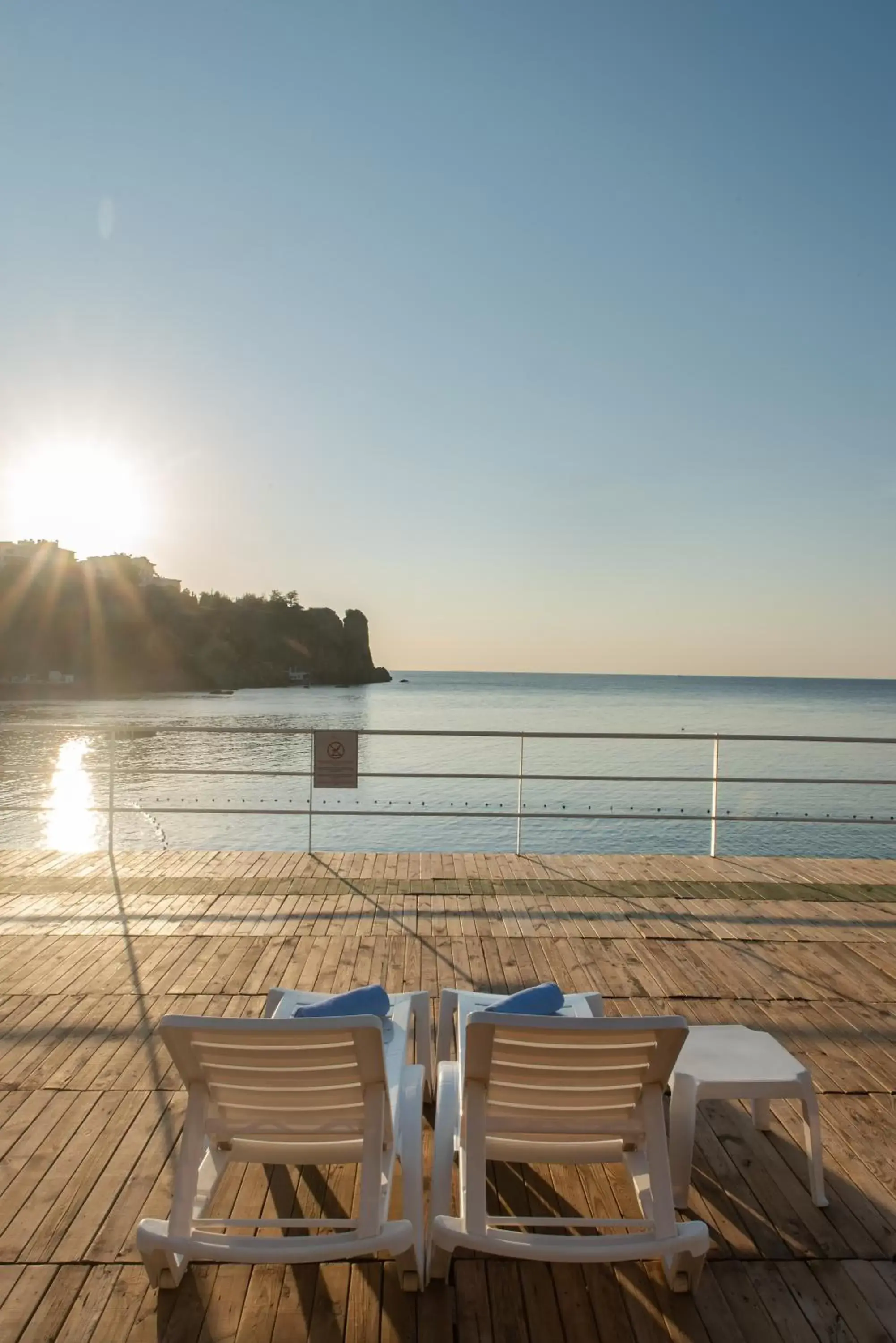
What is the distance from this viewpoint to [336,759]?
5914 mm

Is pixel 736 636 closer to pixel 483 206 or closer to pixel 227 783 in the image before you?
pixel 227 783

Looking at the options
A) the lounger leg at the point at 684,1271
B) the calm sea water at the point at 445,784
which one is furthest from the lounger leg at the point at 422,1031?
the calm sea water at the point at 445,784

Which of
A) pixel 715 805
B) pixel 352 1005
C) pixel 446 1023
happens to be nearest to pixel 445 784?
pixel 715 805

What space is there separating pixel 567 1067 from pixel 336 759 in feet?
14.1

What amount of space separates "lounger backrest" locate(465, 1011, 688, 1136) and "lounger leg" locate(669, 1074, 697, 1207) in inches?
14.6

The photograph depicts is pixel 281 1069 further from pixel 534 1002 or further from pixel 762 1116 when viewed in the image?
pixel 762 1116

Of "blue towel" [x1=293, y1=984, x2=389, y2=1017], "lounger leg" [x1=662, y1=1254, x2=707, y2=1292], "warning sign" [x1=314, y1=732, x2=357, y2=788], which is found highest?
"warning sign" [x1=314, y1=732, x2=357, y2=788]

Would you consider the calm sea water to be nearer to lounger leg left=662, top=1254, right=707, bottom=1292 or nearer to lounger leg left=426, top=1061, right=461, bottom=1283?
lounger leg left=426, top=1061, right=461, bottom=1283

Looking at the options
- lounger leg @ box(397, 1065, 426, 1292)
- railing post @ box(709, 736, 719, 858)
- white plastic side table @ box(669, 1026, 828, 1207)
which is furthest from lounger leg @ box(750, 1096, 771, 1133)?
railing post @ box(709, 736, 719, 858)

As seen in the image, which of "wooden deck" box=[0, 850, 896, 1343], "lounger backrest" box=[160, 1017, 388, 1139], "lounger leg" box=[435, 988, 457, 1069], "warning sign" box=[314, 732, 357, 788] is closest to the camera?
"lounger backrest" box=[160, 1017, 388, 1139]

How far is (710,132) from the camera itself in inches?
276

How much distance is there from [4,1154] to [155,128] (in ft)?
24.5

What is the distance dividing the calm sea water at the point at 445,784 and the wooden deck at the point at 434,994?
59cm

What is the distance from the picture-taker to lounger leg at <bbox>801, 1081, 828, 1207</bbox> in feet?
7.07
